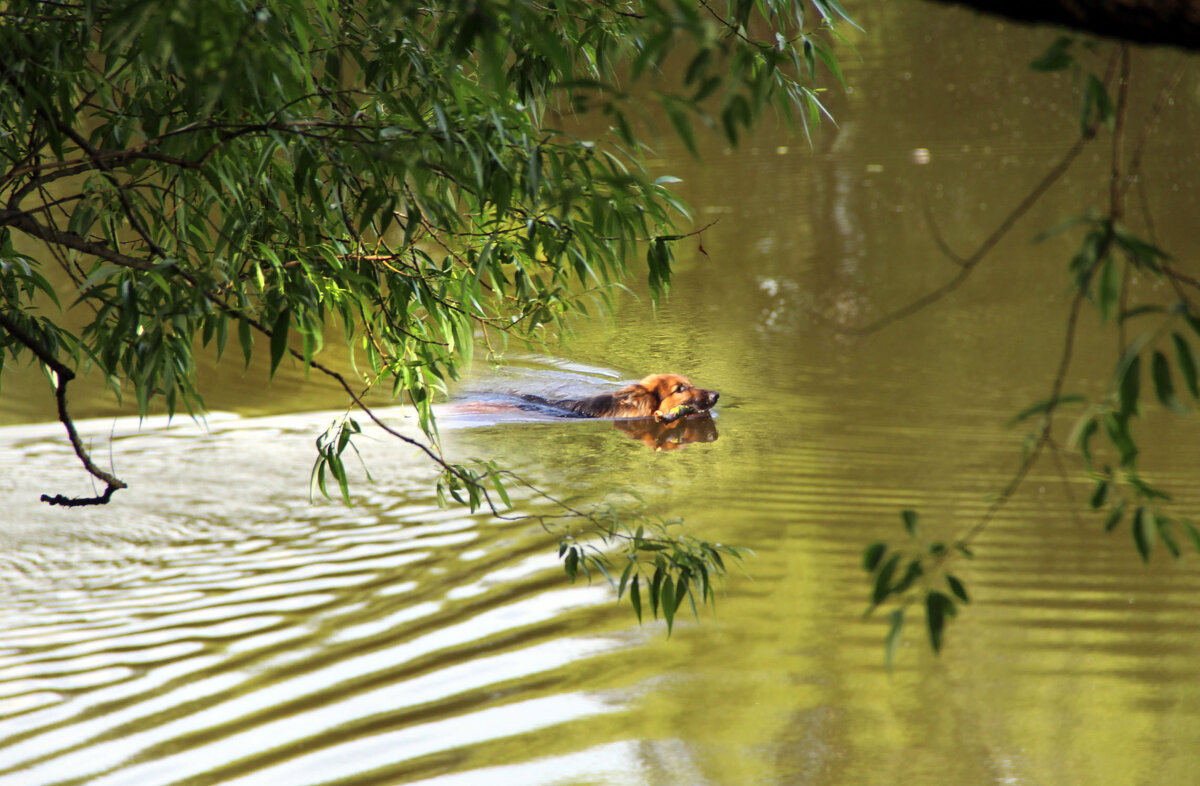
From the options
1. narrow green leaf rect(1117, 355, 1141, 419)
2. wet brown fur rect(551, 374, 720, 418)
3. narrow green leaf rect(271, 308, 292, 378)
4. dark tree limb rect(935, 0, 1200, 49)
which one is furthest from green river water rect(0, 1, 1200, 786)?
dark tree limb rect(935, 0, 1200, 49)

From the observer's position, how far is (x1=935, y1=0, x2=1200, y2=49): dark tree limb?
0.76 m

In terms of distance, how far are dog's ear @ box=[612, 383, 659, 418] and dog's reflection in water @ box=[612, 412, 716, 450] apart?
29 millimetres

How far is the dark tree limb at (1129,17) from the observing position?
0.76m

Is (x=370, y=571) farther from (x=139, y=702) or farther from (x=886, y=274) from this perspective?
(x=886, y=274)

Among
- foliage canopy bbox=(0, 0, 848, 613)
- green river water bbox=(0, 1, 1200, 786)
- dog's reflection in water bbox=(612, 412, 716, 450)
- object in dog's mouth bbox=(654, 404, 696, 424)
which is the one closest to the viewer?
foliage canopy bbox=(0, 0, 848, 613)

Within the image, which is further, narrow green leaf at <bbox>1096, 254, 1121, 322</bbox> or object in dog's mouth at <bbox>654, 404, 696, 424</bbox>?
object in dog's mouth at <bbox>654, 404, 696, 424</bbox>

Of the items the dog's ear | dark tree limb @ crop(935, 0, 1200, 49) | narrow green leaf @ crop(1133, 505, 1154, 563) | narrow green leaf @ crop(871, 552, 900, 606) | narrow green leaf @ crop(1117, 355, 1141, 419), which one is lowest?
narrow green leaf @ crop(871, 552, 900, 606)

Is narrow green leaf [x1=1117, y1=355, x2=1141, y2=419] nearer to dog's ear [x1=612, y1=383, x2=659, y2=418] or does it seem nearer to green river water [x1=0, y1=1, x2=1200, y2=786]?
green river water [x1=0, y1=1, x2=1200, y2=786]

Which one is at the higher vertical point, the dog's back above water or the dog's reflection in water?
the dog's back above water

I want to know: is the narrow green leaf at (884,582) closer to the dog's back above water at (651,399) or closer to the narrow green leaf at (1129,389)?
the narrow green leaf at (1129,389)

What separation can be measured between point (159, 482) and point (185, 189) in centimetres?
206

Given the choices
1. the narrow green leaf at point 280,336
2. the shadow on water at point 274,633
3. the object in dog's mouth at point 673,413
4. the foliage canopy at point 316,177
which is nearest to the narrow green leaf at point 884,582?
the foliage canopy at point 316,177

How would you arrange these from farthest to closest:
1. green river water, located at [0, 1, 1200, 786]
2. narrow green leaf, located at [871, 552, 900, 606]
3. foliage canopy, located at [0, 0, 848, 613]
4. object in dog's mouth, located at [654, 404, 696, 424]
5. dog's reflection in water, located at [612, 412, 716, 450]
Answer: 1. object in dog's mouth, located at [654, 404, 696, 424]
2. dog's reflection in water, located at [612, 412, 716, 450]
3. green river water, located at [0, 1, 1200, 786]
4. foliage canopy, located at [0, 0, 848, 613]
5. narrow green leaf, located at [871, 552, 900, 606]

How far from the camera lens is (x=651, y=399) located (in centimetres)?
408
